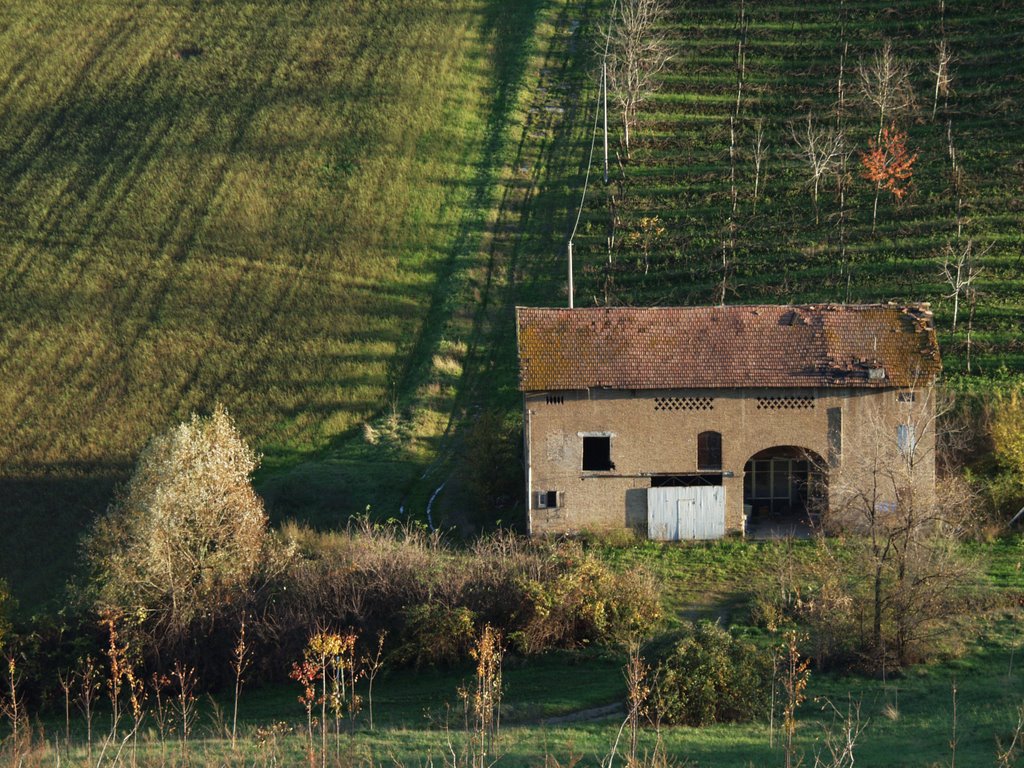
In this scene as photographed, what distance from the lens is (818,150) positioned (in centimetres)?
5566

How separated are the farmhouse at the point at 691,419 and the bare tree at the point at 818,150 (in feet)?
55.9

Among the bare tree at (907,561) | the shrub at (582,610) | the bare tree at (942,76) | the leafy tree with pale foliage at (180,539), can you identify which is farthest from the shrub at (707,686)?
the bare tree at (942,76)

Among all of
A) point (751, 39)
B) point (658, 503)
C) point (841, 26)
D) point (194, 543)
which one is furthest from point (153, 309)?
point (841, 26)

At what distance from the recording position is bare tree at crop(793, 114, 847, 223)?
179 ft

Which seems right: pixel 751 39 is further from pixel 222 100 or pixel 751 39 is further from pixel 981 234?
pixel 222 100

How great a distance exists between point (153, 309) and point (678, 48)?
3033 centimetres

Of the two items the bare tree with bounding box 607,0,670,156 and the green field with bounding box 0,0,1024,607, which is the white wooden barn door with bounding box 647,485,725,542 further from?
the bare tree with bounding box 607,0,670,156

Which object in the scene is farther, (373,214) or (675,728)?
(373,214)

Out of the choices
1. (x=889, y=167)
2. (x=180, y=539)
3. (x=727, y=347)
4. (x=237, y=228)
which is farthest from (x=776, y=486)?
(x=237, y=228)

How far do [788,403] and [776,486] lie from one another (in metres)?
3.52

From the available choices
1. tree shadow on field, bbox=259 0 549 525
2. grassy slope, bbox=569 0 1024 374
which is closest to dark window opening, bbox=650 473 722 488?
tree shadow on field, bbox=259 0 549 525

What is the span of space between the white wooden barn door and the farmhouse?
0.03 m

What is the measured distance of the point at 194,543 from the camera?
34.3 m

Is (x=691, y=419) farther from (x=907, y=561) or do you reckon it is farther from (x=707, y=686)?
(x=707, y=686)
